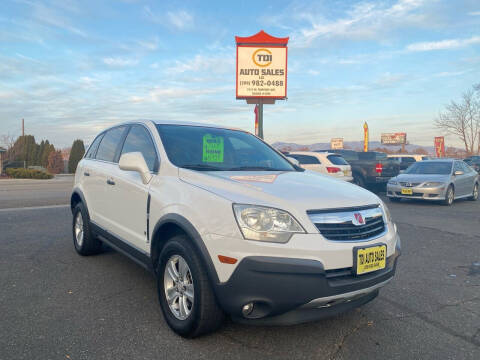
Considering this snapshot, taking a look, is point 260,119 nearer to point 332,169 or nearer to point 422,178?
point 332,169

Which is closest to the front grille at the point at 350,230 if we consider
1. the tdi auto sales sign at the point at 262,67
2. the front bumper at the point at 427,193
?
the front bumper at the point at 427,193

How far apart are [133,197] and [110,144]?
4.61 ft

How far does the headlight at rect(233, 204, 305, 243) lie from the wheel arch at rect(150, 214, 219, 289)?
13.2 inches

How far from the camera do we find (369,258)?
8.71 ft

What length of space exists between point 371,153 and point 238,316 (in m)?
15.6

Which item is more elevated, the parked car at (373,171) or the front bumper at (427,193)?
the parked car at (373,171)

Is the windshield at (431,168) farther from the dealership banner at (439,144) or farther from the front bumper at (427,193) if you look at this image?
the dealership banner at (439,144)

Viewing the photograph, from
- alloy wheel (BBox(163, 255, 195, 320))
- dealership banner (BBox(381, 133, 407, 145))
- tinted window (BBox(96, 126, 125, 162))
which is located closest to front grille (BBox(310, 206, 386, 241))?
alloy wheel (BBox(163, 255, 195, 320))

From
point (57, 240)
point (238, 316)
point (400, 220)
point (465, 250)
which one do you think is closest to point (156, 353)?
point (238, 316)

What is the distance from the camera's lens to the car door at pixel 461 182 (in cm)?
1167

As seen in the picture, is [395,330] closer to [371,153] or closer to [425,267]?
[425,267]

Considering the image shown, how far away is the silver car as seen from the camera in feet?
36.1

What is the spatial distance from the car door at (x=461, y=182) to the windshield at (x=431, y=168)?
23cm

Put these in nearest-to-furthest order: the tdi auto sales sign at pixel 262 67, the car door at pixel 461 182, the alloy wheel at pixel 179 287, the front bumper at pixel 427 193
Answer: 1. the alloy wheel at pixel 179 287
2. the front bumper at pixel 427 193
3. the car door at pixel 461 182
4. the tdi auto sales sign at pixel 262 67
